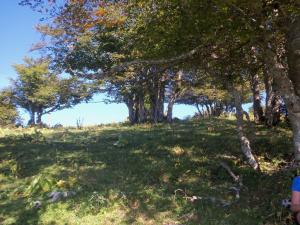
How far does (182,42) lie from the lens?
11.6m

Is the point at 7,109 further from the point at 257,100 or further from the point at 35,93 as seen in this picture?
the point at 257,100

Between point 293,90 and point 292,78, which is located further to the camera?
point 292,78

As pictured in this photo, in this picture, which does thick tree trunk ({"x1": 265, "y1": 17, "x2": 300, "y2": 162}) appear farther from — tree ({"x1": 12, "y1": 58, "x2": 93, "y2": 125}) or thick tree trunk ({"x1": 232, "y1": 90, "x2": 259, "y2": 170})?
tree ({"x1": 12, "y1": 58, "x2": 93, "y2": 125})

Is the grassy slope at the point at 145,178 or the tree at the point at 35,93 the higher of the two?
the tree at the point at 35,93

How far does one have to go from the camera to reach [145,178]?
1205 cm

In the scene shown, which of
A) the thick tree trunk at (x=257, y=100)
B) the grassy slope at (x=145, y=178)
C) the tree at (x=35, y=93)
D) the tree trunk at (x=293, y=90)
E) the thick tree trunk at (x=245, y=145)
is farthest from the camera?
the tree at (x=35, y=93)

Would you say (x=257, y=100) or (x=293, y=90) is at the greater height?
(x=257, y=100)

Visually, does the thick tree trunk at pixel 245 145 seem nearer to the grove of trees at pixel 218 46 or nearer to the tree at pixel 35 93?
the grove of trees at pixel 218 46

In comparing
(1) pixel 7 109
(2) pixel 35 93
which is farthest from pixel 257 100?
(1) pixel 7 109

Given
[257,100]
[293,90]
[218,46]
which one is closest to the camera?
[293,90]

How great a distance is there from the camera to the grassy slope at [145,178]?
9305mm

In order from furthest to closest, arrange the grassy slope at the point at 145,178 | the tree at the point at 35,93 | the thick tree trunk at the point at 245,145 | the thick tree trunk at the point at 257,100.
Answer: the tree at the point at 35,93 < the thick tree trunk at the point at 257,100 < the thick tree trunk at the point at 245,145 < the grassy slope at the point at 145,178

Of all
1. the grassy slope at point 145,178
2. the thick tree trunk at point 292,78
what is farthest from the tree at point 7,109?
the thick tree trunk at point 292,78

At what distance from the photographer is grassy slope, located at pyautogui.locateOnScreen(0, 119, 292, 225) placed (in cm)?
930
